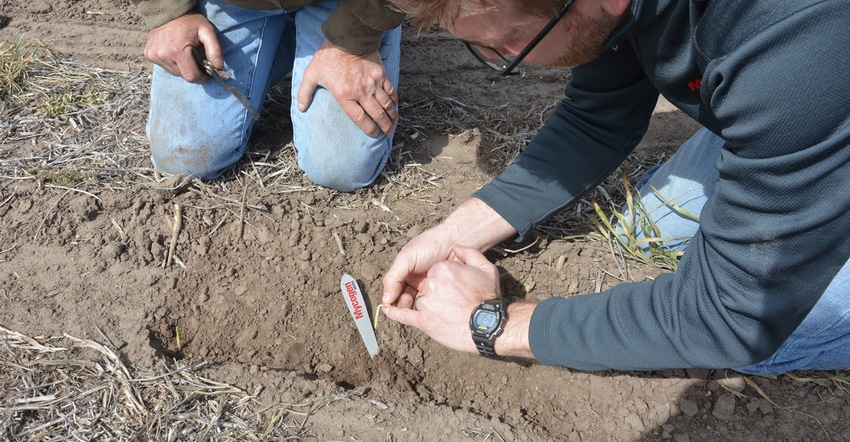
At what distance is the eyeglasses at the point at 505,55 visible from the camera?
137cm

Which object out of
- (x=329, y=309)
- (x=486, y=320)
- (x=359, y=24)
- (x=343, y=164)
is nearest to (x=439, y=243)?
(x=486, y=320)

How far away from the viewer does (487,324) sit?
1739 mm

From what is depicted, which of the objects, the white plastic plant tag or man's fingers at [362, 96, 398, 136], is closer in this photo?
the white plastic plant tag

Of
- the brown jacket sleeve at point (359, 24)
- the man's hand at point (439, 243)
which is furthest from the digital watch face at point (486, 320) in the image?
the brown jacket sleeve at point (359, 24)

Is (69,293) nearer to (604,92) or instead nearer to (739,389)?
(604,92)

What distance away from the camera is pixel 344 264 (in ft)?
7.84

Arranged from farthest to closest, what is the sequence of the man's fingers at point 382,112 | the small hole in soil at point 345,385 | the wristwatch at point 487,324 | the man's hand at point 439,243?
the man's fingers at point 382,112 → the small hole in soil at point 345,385 → the man's hand at point 439,243 → the wristwatch at point 487,324

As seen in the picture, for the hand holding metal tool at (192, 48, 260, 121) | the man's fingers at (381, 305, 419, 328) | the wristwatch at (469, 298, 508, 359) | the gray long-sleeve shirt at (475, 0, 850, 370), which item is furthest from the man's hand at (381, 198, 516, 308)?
the hand holding metal tool at (192, 48, 260, 121)

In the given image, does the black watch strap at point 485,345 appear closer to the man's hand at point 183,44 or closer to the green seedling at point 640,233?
the green seedling at point 640,233

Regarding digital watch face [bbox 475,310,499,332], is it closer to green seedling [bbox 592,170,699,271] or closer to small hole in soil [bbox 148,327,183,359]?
green seedling [bbox 592,170,699,271]

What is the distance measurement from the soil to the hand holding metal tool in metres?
0.38

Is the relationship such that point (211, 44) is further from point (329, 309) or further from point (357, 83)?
point (329, 309)

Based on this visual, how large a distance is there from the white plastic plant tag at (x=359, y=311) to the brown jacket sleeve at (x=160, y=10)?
1.31m

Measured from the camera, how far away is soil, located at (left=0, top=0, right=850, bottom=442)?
77.1 inches
